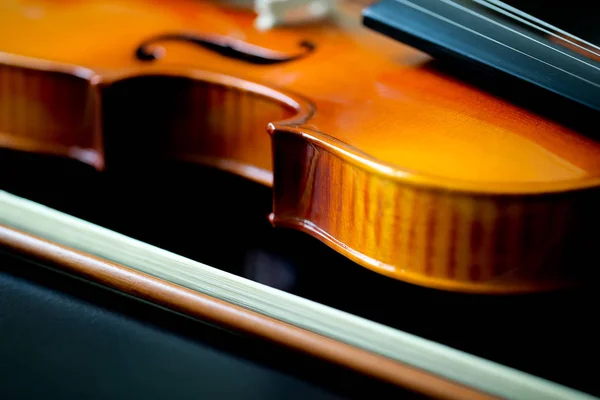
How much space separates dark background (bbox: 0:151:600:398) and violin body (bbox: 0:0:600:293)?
3.1 inches

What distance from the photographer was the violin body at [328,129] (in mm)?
595

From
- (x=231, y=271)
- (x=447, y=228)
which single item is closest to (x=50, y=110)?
(x=231, y=271)

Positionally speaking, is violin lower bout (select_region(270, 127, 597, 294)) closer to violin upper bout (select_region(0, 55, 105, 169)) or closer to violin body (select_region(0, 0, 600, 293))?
violin body (select_region(0, 0, 600, 293))

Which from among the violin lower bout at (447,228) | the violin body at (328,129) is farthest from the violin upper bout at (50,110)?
the violin lower bout at (447,228)

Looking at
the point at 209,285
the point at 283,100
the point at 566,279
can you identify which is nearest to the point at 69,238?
the point at 209,285

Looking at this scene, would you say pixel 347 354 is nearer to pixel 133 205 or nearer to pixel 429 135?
pixel 429 135

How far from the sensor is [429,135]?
0.64 m

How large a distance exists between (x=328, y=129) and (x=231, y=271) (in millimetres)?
257

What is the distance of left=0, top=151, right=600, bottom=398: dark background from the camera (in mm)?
659

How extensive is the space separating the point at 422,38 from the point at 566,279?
0.31m

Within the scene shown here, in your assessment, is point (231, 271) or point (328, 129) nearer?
point (328, 129)

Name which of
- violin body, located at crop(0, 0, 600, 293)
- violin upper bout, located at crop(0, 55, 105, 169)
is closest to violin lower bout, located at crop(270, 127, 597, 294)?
violin body, located at crop(0, 0, 600, 293)

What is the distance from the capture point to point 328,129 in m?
0.67

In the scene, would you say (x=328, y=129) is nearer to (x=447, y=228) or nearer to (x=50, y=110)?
(x=447, y=228)
